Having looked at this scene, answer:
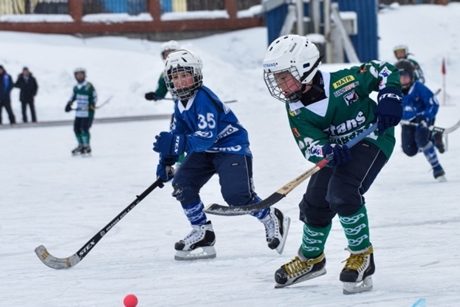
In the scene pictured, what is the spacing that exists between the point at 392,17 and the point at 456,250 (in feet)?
90.4

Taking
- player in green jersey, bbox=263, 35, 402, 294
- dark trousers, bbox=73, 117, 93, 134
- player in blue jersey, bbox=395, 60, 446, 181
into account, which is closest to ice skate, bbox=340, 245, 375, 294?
player in green jersey, bbox=263, 35, 402, 294

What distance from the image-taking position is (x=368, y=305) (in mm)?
3799

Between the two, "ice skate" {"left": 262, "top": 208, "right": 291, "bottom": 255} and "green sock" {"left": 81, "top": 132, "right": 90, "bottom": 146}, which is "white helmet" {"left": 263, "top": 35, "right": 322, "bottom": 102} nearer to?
"ice skate" {"left": 262, "top": 208, "right": 291, "bottom": 255}

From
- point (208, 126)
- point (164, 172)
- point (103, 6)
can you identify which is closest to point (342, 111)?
point (208, 126)

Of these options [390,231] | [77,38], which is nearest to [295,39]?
[390,231]

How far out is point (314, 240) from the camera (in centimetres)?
438

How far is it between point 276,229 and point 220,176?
16.7 inches

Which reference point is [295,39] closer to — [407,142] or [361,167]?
[361,167]

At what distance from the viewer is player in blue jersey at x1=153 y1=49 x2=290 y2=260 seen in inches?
196

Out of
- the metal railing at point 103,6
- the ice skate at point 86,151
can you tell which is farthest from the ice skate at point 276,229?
the metal railing at point 103,6

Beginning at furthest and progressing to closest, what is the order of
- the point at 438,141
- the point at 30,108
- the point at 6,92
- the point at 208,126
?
the point at 30,108, the point at 6,92, the point at 438,141, the point at 208,126

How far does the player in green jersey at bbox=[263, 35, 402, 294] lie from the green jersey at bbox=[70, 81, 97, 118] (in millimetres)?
9306

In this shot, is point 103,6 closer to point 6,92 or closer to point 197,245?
point 6,92

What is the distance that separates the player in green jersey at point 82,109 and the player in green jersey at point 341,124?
910 cm
